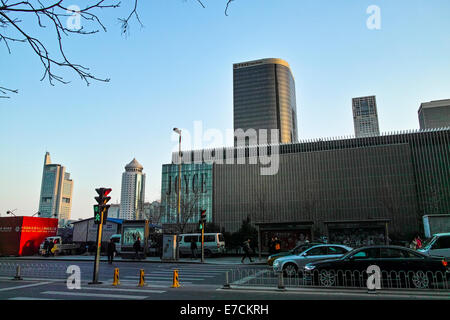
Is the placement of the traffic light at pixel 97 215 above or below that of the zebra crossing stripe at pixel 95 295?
above

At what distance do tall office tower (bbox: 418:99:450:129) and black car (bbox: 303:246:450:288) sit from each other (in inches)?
6828

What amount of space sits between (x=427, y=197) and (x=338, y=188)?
19367 millimetres

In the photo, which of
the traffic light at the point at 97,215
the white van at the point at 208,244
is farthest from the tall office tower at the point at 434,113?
the traffic light at the point at 97,215

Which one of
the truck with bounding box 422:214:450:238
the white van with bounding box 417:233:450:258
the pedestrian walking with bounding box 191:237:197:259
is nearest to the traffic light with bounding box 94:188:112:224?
the white van with bounding box 417:233:450:258

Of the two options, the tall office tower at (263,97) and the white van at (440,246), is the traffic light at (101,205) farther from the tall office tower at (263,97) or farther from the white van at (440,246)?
the tall office tower at (263,97)

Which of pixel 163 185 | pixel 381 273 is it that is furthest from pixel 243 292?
pixel 163 185

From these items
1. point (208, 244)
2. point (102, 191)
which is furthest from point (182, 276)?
point (208, 244)

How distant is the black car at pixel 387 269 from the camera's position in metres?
10.2

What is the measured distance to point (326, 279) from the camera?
1107 cm

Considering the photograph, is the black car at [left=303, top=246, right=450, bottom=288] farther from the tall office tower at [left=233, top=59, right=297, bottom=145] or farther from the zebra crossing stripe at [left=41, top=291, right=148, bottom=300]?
the tall office tower at [left=233, top=59, right=297, bottom=145]

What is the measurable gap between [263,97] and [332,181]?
6671cm

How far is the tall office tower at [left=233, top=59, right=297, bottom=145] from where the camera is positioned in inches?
5448

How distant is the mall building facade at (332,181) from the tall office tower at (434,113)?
9730cm
